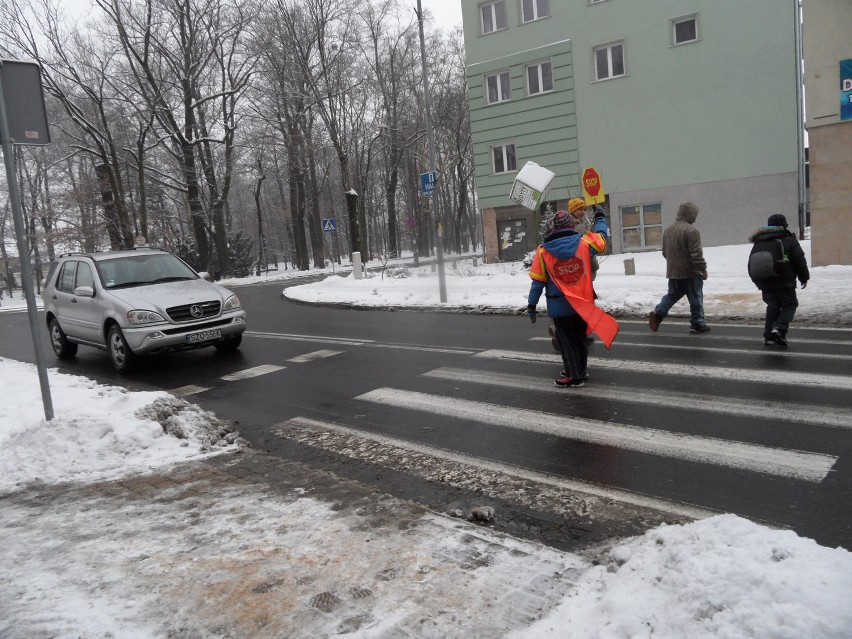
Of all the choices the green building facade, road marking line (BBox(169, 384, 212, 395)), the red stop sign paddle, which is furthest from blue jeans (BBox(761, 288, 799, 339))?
the green building facade

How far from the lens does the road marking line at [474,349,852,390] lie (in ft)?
20.6

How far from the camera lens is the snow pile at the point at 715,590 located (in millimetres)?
2283

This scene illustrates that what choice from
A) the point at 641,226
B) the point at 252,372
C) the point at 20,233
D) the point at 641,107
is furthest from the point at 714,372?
the point at 641,107

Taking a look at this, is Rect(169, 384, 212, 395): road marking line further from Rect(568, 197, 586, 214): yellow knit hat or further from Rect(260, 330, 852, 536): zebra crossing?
Rect(568, 197, 586, 214): yellow knit hat

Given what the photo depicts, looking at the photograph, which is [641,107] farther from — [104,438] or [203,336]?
[104,438]

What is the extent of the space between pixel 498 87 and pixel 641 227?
9.33m

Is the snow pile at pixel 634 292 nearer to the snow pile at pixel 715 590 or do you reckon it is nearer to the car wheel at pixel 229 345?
the car wheel at pixel 229 345

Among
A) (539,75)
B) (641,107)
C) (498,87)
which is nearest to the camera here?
(641,107)

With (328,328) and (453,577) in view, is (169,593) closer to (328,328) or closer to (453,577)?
(453,577)

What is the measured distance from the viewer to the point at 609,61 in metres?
26.1

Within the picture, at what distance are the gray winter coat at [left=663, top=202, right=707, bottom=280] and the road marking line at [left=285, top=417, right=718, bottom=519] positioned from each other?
18.5 feet

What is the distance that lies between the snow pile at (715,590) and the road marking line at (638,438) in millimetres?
1462

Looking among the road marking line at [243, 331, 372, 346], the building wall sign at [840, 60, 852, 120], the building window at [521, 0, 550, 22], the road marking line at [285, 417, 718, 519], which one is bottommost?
the road marking line at [285, 417, 718, 519]

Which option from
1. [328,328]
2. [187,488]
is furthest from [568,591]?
[328,328]
